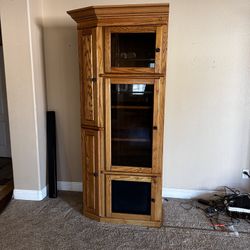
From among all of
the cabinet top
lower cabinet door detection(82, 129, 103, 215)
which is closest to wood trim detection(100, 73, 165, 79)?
the cabinet top

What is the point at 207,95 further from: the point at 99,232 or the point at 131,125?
the point at 99,232

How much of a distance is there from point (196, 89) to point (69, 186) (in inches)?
74.0

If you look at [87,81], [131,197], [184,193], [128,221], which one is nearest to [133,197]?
[131,197]

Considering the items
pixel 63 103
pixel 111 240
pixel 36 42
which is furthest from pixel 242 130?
pixel 36 42

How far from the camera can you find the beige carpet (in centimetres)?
216

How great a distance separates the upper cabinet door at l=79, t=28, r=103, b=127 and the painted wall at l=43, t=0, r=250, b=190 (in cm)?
59

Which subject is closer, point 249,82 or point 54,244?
point 54,244

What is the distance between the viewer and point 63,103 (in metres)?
2.98

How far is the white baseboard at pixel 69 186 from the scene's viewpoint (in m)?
3.14

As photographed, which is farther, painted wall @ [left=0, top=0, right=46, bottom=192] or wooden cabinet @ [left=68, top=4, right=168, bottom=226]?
painted wall @ [left=0, top=0, right=46, bottom=192]

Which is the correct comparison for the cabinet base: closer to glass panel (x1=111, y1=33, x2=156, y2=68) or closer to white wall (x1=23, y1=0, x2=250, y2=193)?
white wall (x1=23, y1=0, x2=250, y2=193)

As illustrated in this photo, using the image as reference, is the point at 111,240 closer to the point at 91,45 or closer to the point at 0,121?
the point at 91,45

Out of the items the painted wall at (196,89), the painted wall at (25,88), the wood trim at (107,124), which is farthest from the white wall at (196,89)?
the wood trim at (107,124)

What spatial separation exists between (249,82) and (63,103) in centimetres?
203
